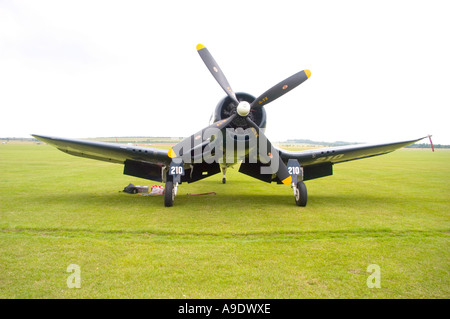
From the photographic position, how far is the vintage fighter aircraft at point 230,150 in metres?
9.16

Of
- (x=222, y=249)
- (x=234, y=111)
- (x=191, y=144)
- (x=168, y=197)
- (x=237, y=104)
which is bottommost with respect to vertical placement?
(x=222, y=249)

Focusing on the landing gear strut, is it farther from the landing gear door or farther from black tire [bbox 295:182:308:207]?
the landing gear door

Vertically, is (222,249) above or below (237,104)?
below

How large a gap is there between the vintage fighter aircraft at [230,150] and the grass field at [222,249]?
1.30 meters

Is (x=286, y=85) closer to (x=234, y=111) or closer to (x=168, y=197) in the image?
(x=234, y=111)

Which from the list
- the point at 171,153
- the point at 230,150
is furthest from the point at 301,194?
the point at 171,153

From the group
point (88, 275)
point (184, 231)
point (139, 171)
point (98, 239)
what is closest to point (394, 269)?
point (184, 231)

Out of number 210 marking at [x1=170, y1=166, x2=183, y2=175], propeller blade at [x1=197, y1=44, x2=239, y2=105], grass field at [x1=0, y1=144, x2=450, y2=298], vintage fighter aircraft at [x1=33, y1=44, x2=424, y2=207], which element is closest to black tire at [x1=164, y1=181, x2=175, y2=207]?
vintage fighter aircraft at [x1=33, y1=44, x2=424, y2=207]

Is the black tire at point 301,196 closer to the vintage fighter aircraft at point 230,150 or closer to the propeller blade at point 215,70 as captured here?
the vintage fighter aircraft at point 230,150

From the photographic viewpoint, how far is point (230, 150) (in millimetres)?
9562

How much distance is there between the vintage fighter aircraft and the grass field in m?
1.30

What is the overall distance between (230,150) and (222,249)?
181 inches

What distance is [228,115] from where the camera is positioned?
9805mm
